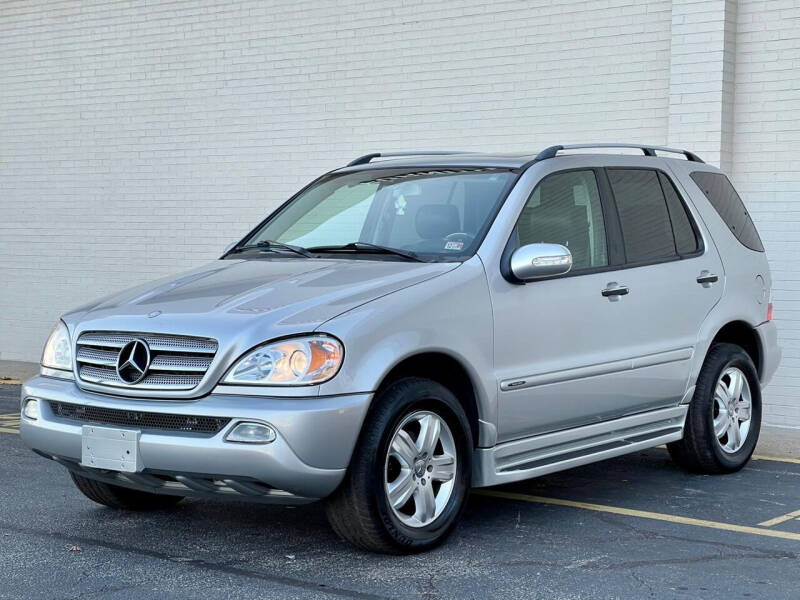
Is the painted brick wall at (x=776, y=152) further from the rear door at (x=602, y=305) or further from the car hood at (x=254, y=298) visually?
the car hood at (x=254, y=298)

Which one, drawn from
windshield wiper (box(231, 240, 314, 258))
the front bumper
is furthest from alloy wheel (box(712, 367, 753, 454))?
the front bumper

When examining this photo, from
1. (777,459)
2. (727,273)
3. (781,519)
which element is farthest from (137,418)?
(777,459)

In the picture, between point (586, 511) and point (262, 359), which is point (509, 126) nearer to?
point (586, 511)

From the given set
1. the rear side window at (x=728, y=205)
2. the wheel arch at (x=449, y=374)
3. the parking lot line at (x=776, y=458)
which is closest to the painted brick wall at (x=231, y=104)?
the rear side window at (x=728, y=205)

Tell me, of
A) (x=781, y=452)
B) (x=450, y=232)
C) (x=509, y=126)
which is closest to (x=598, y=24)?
(x=509, y=126)

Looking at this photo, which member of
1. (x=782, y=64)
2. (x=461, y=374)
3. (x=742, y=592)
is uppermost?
(x=782, y=64)

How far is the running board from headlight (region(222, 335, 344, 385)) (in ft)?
3.62

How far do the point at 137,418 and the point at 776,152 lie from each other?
6.56 metres

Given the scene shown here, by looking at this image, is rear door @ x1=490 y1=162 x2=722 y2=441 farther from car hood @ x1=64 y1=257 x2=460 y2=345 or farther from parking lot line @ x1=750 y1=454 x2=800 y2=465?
parking lot line @ x1=750 y1=454 x2=800 y2=465

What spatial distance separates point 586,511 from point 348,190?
2.18m

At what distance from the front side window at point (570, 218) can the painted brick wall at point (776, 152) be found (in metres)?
3.85

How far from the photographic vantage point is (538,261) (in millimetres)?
6020

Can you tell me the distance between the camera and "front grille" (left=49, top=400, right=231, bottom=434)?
522cm

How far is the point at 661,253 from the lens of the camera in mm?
7145
